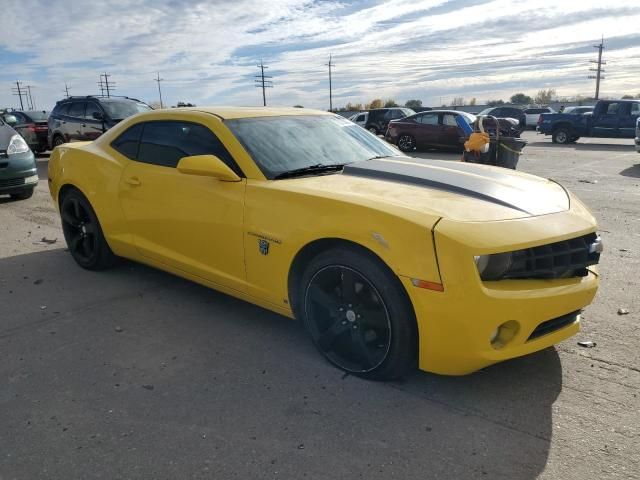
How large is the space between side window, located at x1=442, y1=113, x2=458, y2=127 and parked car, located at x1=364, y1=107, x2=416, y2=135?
6.92 m

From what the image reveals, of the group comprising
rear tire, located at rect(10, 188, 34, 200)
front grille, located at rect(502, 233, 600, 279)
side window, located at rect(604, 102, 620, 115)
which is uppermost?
front grille, located at rect(502, 233, 600, 279)

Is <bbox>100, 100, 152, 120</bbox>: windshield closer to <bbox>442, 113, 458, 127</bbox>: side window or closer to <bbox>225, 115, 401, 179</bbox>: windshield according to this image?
<bbox>442, 113, 458, 127</bbox>: side window

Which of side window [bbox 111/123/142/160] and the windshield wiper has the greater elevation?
side window [bbox 111/123/142/160]

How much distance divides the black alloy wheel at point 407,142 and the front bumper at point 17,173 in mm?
12417

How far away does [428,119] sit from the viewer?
58.7ft

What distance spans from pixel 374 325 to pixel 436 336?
1.26 ft

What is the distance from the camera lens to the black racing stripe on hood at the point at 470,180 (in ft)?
10.0

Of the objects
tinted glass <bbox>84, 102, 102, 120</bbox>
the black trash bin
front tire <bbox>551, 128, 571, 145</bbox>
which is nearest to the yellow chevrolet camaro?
the black trash bin

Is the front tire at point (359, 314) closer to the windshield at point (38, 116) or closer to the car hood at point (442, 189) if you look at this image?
the car hood at point (442, 189)

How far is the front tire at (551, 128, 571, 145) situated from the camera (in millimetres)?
21938

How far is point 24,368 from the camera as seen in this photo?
3.23 metres

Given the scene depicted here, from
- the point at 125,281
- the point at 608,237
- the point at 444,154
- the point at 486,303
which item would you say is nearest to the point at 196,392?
the point at 486,303

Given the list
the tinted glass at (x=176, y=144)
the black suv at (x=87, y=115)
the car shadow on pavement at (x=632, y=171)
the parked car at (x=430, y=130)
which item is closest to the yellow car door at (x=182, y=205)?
the tinted glass at (x=176, y=144)

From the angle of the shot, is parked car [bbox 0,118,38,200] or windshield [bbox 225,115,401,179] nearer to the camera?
windshield [bbox 225,115,401,179]
